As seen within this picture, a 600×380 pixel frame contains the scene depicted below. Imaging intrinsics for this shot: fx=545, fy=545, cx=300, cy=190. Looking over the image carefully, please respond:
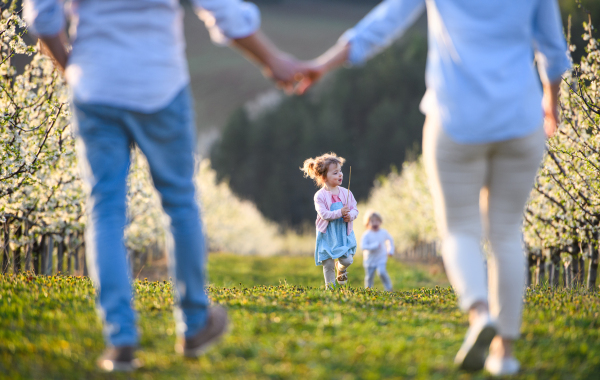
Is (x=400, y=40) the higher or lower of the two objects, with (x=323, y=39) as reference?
lower

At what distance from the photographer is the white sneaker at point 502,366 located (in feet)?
9.07

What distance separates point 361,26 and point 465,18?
0.61 meters

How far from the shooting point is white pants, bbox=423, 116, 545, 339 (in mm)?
2846

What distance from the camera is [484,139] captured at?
109 inches

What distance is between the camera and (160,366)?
107 inches

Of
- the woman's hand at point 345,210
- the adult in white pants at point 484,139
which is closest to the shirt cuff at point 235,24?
the adult in white pants at point 484,139

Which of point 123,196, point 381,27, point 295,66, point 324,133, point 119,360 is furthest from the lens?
point 324,133

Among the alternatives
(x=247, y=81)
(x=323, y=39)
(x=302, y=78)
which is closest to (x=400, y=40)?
(x=323, y=39)

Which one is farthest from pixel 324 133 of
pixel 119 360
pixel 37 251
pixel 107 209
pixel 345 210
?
pixel 119 360

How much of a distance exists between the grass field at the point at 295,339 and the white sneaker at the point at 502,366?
60 mm

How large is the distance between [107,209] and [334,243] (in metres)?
4.93

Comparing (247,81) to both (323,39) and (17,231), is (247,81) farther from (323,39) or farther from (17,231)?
(17,231)

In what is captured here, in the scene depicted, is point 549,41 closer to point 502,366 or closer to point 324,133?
point 502,366

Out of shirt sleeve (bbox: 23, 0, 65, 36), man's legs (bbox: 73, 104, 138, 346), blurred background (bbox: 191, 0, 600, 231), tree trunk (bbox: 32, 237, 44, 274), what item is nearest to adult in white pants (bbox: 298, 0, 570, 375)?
man's legs (bbox: 73, 104, 138, 346)
